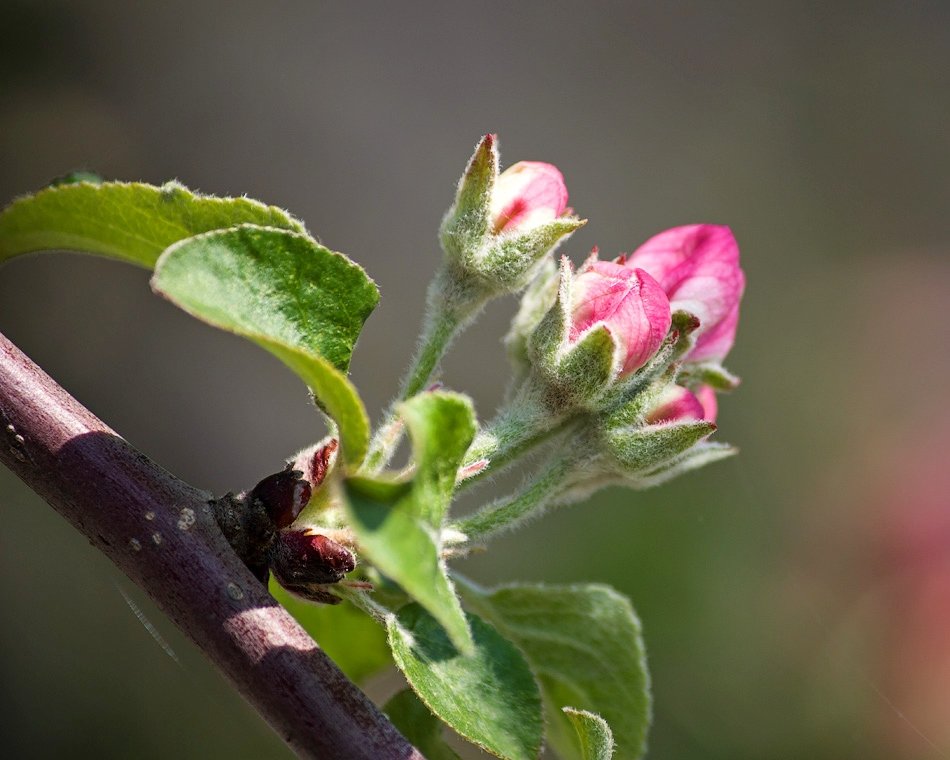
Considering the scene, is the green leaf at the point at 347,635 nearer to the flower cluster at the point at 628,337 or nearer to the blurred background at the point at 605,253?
the flower cluster at the point at 628,337

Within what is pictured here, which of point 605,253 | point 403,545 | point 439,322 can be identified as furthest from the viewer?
point 605,253

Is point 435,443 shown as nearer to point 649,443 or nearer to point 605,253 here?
point 649,443

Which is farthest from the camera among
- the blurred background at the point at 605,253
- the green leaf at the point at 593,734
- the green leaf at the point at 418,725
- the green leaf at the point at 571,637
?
the blurred background at the point at 605,253

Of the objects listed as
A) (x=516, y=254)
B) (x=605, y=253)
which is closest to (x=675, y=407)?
(x=516, y=254)

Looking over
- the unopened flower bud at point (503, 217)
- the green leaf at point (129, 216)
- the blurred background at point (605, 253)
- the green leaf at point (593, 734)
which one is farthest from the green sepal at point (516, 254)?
the blurred background at point (605, 253)

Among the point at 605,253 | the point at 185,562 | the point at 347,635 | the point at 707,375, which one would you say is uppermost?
the point at 605,253

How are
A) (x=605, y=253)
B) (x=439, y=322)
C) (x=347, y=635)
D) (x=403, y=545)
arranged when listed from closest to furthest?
(x=403, y=545)
(x=439, y=322)
(x=347, y=635)
(x=605, y=253)
